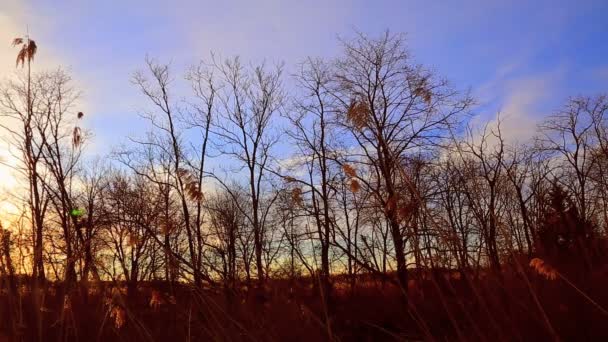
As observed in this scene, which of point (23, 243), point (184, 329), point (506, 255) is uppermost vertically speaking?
point (23, 243)

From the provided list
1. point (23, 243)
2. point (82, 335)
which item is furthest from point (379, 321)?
point (23, 243)

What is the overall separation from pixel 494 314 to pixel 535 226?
1397mm

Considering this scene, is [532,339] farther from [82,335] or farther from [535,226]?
[82,335]

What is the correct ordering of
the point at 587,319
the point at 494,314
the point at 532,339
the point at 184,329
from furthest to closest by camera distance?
the point at 184,329
the point at 494,314
the point at 587,319
the point at 532,339

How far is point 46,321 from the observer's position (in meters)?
3.98

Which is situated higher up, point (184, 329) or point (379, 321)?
point (184, 329)

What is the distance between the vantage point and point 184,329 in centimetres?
406

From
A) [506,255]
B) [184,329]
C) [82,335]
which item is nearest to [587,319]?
[506,255]

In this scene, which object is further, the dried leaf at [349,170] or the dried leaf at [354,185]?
the dried leaf at [354,185]

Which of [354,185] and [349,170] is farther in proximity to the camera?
[354,185]

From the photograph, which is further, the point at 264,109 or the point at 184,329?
the point at 264,109

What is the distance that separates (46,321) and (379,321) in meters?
5.79

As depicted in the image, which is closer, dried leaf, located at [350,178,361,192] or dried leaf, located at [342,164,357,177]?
dried leaf, located at [342,164,357,177]

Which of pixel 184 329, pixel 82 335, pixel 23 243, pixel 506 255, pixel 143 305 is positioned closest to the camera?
pixel 506 255
